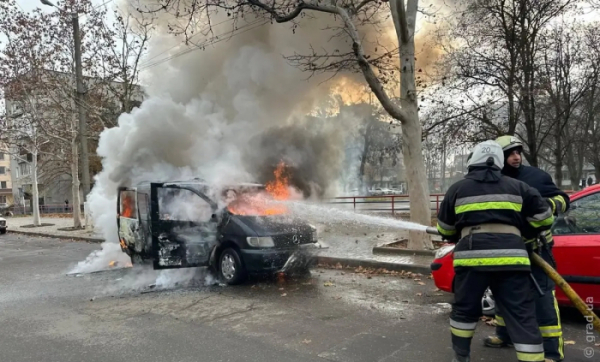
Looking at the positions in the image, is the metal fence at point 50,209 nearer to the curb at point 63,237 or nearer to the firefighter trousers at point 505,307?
the curb at point 63,237

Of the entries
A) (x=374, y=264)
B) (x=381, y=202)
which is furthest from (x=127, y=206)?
(x=381, y=202)

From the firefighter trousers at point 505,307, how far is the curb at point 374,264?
4.21m

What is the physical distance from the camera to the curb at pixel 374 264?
7.38m

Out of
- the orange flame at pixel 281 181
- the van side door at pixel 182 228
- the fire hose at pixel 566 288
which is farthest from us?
the orange flame at pixel 281 181

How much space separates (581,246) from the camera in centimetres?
424

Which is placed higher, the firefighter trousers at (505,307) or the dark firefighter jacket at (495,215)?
the dark firefighter jacket at (495,215)

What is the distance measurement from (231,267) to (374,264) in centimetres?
271

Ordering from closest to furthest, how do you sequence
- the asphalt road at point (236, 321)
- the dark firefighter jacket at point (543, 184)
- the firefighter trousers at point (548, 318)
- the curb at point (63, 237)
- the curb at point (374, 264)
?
1. the firefighter trousers at point (548, 318)
2. the dark firefighter jacket at point (543, 184)
3. the asphalt road at point (236, 321)
4. the curb at point (374, 264)
5. the curb at point (63, 237)

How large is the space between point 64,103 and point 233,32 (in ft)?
42.6

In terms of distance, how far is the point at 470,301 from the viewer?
309cm

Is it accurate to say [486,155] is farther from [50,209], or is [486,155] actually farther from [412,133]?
[50,209]

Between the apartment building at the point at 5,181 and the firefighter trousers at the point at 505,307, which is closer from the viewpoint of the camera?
the firefighter trousers at the point at 505,307

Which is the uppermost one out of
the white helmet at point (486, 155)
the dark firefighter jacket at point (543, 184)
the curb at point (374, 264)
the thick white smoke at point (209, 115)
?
the thick white smoke at point (209, 115)

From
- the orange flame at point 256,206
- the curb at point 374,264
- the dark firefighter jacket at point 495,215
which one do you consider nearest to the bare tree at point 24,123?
the orange flame at point 256,206
